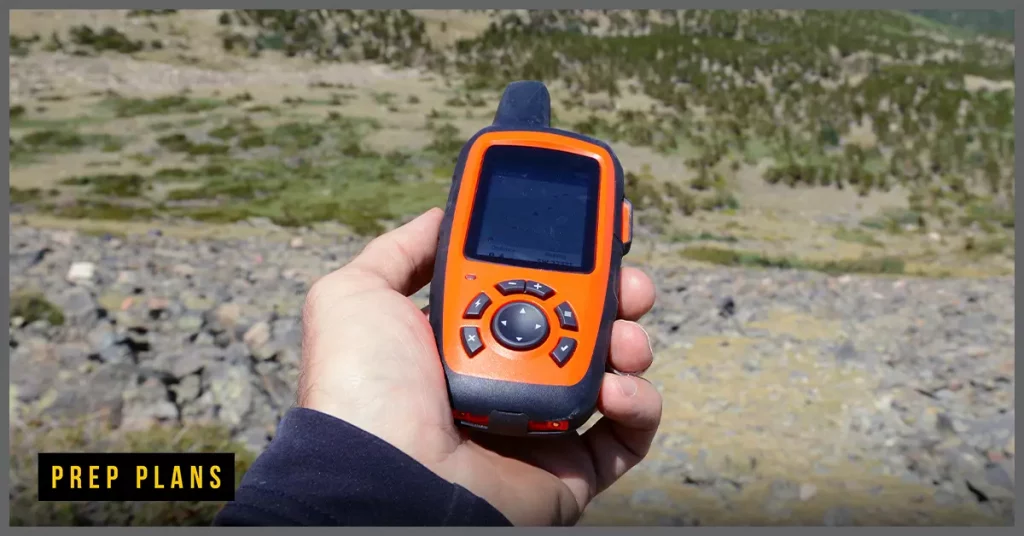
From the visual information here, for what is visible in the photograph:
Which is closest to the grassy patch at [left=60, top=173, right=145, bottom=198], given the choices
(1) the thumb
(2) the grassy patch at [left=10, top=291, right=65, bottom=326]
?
(2) the grassy patch at [left=10, top=291, right=65, bottom=326]

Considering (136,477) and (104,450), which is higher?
(136,477)

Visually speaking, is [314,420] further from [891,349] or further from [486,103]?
[486,103]

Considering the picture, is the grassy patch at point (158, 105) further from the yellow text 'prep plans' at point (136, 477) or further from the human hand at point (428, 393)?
the human hand at point (428, 393)

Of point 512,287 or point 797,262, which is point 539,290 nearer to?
point 512,287

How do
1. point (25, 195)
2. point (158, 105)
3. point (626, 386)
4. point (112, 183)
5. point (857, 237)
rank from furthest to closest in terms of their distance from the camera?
point (158, 105)
point (112, 183)
point (857, 237)
point (25, 195)
point (626, 386)

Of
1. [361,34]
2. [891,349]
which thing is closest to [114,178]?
[891,349]

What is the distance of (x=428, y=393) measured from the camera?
3.75m

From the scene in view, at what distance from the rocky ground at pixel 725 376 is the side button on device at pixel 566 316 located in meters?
3.32

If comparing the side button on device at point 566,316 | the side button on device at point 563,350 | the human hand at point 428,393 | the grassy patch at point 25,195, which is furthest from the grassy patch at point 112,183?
the side button on device at point 563,350

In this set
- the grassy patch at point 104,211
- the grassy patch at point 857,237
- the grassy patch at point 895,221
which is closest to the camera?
the grassy patch at point 104,211

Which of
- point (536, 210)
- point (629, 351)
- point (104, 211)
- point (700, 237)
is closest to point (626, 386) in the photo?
point (629, 351)

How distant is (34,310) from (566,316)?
727 centimetres

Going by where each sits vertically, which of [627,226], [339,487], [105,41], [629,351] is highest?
[105,41]

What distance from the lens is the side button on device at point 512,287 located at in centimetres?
403
